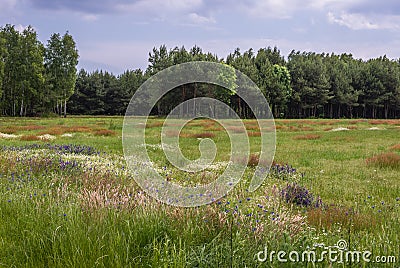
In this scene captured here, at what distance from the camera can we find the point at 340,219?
6598mm

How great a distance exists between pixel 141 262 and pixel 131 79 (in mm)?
107344

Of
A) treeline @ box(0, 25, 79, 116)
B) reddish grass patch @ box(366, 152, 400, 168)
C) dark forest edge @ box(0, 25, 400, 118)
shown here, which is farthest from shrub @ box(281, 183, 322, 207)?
treeline @ box(0, 25, 79, 116)

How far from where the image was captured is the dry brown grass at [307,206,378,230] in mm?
6207

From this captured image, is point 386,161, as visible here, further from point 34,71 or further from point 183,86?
point 34,71

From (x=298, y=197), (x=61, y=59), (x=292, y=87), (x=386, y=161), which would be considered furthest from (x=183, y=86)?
(x=298, y=197)

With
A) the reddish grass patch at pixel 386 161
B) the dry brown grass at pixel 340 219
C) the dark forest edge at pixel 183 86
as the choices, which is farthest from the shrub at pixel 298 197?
the dark forest edge at pixel 183 86

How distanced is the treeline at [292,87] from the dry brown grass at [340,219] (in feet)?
241

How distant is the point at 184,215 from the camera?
530 centimetres

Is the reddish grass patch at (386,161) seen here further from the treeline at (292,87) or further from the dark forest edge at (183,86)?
the treeline at (292,87)

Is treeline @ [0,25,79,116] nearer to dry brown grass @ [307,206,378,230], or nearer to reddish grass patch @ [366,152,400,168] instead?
reddish grass patch @ [366,152,400,168]

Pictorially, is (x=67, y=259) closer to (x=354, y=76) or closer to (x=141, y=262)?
(x=141, y=262)

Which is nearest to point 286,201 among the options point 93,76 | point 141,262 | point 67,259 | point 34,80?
point 141,262

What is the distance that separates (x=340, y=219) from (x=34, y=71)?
2877 inches

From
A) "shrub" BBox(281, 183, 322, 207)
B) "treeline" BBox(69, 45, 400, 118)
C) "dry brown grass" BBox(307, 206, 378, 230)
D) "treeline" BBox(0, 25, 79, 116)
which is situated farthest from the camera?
"treeline" BBox(69, 45, 400, 118)
